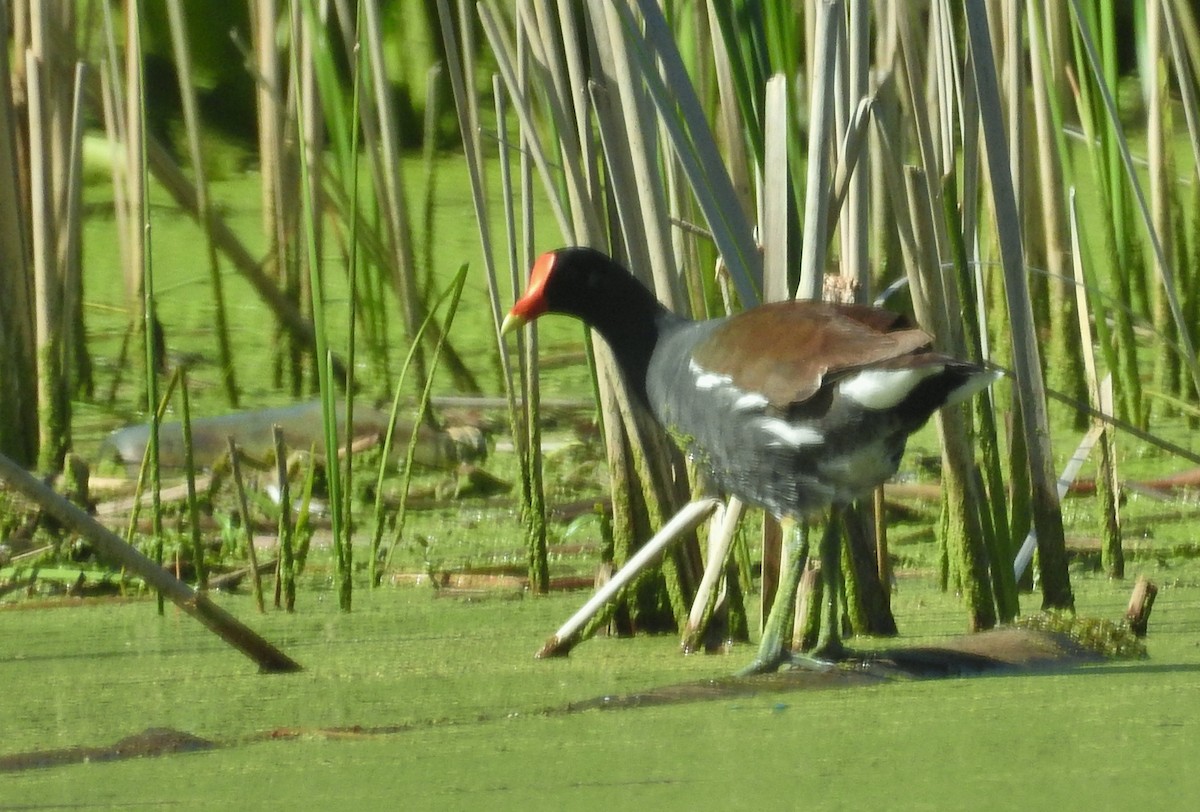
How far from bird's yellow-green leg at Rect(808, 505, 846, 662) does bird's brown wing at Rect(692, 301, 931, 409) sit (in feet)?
0.51

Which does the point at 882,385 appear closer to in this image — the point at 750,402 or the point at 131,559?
the point at 750,402

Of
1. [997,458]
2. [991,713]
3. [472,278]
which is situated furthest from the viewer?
[472,278]

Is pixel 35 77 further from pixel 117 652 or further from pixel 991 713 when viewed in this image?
pixel 991 713

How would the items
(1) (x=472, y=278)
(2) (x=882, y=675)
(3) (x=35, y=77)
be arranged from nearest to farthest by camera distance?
1. (2) (x=882, y=675)
2. (3) (x=35, y=77)
3. (1) (x=472, y=278)

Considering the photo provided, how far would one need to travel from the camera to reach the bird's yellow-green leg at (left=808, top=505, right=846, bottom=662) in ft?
6.09

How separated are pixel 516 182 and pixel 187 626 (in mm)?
3947

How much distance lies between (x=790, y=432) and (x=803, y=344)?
0.39 ft

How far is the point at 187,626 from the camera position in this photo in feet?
7.66

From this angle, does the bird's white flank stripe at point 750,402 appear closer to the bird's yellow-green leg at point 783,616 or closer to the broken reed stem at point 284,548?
the bird's yellow-green leg at point 783,616

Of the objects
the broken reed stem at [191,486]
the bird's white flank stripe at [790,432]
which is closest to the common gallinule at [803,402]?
the bird's white flank stripe at [790,432]

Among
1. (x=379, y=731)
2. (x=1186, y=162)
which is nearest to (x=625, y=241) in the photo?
(x=379, y=731)

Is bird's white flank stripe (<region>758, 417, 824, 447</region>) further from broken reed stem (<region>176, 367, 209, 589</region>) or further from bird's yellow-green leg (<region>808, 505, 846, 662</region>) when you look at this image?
broken reed stem (<region>176, 367, 209, 589</region>)

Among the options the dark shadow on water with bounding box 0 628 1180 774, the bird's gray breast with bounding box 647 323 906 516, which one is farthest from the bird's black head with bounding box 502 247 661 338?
the dark shadow on water with bounding box 0 628 1180 774

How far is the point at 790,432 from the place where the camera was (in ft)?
6.12
